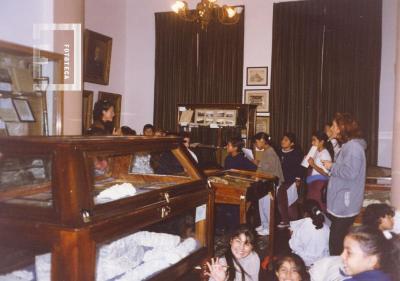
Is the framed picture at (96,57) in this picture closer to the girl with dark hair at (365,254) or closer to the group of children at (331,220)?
the group of children at (331,220)

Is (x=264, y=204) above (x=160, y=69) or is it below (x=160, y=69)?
below

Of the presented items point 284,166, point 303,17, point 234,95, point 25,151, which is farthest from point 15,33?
point 303,17

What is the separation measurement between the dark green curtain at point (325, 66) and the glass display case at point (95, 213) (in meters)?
6.81

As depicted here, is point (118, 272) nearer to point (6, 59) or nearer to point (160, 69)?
point (6, 59)

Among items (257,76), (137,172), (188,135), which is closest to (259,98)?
(257,76)

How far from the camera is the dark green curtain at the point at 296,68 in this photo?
9219mm

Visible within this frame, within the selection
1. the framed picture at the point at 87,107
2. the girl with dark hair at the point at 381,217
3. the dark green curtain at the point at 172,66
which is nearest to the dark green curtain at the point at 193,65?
the dark green curtain at the point at 172,66

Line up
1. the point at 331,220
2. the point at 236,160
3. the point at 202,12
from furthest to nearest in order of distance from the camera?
the point at 202,12, the point at 236,160, the point at 331,220

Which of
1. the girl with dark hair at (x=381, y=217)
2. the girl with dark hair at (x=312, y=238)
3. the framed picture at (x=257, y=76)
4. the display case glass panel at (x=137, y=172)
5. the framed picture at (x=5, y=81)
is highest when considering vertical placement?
the framed picture at (x=257, y=76)

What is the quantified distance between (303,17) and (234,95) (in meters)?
2.29

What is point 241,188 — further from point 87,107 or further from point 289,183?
point 87,107

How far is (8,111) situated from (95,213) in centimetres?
339

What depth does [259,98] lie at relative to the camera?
970 centimetres

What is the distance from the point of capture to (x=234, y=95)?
32.5ft
